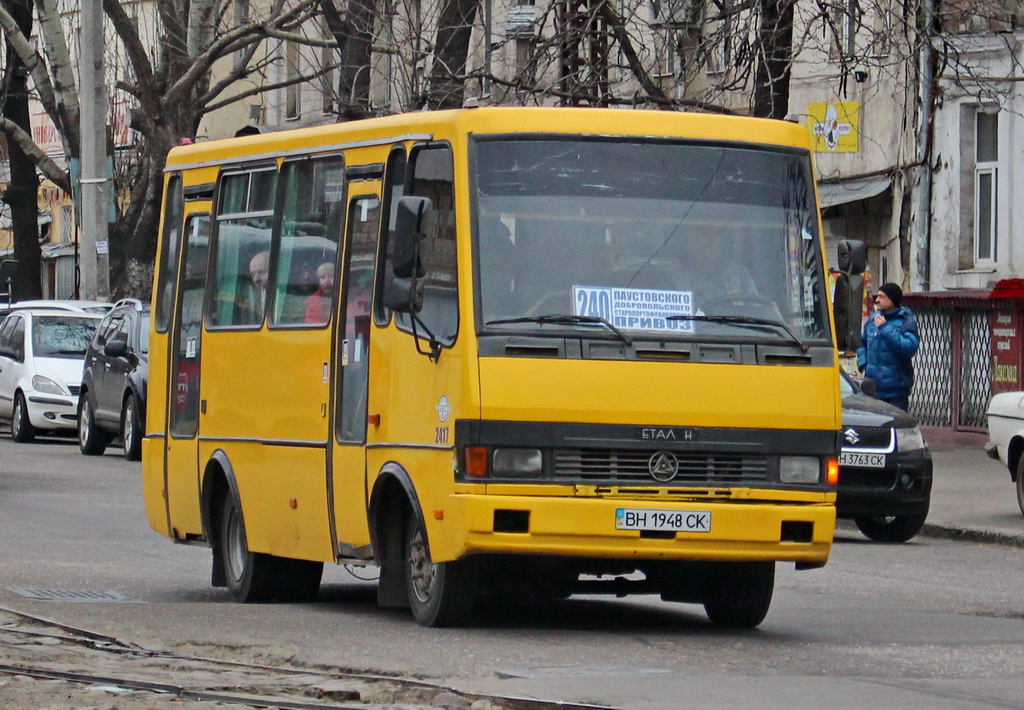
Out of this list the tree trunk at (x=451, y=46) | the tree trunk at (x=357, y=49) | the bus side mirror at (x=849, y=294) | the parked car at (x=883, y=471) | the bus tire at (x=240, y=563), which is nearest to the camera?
the bus side mirror at (x=849, y=294)

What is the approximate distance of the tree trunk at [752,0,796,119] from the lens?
22.0 m

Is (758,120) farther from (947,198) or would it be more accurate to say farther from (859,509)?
(947,198)

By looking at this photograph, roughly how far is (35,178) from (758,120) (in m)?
35.0

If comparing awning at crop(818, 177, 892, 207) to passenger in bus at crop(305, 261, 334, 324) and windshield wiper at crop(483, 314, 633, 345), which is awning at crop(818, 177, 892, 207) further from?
windshield wiper at crop(483, 314, 633, 345)

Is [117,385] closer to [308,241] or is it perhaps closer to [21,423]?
[21,423]

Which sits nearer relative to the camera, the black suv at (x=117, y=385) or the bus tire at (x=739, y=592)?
the bus tire at (x=739, y=592)

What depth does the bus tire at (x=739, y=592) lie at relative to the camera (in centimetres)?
1102

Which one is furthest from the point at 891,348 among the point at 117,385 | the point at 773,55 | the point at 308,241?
the point at 308,241

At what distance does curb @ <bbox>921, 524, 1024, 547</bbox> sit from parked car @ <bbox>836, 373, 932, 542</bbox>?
0.49 metres

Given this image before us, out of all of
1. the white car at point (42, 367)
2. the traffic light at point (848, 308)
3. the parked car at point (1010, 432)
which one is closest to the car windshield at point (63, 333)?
the white car at point (42, 367)

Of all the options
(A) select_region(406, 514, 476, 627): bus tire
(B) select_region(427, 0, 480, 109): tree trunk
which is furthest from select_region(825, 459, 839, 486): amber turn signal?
(B) select_region(427, 0, 480, 109): tree trunk

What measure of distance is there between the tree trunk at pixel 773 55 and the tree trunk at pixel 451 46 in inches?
196

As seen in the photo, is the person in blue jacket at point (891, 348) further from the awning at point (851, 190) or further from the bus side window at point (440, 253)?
the awning at point (851, 190)

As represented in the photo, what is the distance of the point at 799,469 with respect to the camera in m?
10.4
